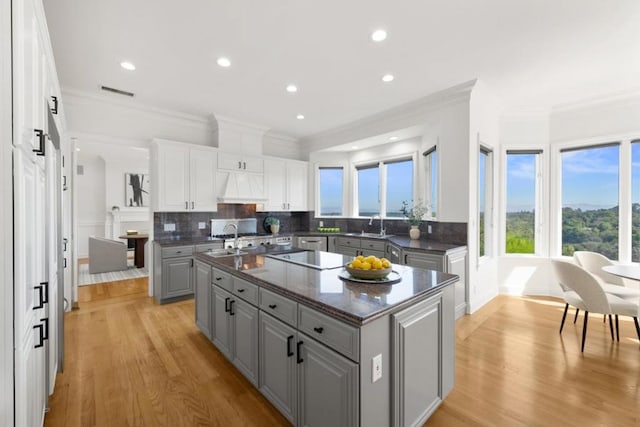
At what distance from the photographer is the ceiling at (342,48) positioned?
2.30 metres

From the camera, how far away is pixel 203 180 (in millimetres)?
4730

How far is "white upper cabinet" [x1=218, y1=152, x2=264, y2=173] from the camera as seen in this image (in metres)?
4.93

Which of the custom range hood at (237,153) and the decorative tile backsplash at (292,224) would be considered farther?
the custom range hood at (237,153)

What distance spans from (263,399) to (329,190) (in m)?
4.70

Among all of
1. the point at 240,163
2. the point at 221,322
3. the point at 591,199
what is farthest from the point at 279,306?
the point at 591,199

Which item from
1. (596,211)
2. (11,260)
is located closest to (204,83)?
(11,260)

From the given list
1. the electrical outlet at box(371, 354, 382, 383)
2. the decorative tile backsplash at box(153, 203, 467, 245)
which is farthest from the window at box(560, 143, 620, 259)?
the electrical outlet at box(371, 354, 382, 383)

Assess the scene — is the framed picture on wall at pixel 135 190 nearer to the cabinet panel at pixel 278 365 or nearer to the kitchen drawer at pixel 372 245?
the kitchen drawer at pixel 372 245

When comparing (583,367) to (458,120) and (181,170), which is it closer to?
(458,120)

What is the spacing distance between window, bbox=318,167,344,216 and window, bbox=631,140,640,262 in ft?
14.9

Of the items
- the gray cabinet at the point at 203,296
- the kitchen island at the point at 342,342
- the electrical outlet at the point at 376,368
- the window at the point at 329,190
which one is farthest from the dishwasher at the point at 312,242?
the electrical outlet at the point at 376,368

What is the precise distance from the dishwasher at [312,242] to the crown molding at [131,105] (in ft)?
8.89

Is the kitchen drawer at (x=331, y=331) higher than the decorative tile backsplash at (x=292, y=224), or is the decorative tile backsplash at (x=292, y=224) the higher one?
the decorative tile backsplash at (x=292, y=224)

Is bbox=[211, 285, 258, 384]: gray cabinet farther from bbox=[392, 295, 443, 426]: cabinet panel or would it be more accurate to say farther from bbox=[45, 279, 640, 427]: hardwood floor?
bbox=[392, 295, 443, 426]: cabinet panel
